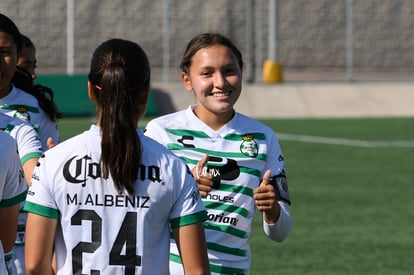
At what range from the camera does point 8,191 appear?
3979mm

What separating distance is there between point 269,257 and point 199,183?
5.14m

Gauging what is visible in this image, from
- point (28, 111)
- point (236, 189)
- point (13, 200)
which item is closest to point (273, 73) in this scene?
point (28, 111)

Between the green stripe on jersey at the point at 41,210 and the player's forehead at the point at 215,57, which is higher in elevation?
the player's forehead at the point at 215,57

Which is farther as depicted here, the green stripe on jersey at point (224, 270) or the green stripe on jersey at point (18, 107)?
the green stripe on jersey at point (18, 107)

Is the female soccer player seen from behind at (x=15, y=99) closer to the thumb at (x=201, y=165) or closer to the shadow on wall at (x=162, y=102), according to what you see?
the thumb at (x=201, y=165)

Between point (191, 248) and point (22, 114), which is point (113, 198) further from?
point (22, 114)

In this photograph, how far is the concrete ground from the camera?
2331 centimetres

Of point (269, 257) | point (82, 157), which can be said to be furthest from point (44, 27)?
point (82, 157)

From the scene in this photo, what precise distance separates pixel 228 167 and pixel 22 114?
4.22 ft

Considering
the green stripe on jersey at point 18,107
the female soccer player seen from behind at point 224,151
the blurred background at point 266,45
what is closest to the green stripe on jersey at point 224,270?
the female soccer player seen from behind at point 224,151

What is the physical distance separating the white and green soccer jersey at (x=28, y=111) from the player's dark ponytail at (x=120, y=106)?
76.7 inches

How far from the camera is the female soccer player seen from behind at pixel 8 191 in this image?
12.7 ft

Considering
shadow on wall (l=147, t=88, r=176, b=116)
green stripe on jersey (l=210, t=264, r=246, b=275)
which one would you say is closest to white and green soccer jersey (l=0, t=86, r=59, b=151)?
green stripe on jersey (l=210, t=264, r=246, b=275)

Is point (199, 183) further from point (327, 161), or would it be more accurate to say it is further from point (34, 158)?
point (327, 161)
